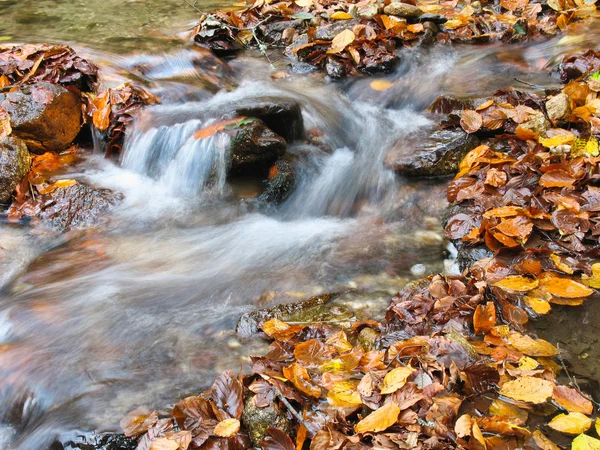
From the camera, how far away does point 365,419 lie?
2311mm

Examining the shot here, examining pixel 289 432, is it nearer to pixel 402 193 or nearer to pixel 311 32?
pixel 402 193

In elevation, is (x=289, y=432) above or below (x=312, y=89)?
below

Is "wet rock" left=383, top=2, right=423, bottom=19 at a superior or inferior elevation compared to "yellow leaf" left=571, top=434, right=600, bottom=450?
superior

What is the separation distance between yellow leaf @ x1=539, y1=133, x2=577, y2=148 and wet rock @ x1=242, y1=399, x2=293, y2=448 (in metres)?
3.11

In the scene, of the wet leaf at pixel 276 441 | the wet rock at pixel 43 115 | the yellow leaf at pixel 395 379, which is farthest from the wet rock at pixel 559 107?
the wet rock at pixel 43 115

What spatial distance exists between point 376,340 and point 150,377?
4.35ft

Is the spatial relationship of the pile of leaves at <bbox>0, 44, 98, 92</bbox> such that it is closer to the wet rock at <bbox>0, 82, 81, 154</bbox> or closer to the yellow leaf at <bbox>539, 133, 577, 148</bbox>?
the wet rock at <bbox>0, 82, 81, 154</bbox>

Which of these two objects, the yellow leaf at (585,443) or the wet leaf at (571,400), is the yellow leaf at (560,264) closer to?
the wet leaf at (571,400)

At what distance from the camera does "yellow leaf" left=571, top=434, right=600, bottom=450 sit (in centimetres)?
211

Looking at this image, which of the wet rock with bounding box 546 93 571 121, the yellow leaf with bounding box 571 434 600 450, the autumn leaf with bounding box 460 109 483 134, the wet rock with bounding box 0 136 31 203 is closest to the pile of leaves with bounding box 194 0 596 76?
the autumn leaf with bounding box 460 109 483 134

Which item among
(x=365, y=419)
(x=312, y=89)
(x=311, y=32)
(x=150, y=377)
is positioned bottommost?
(x=150, y=377)

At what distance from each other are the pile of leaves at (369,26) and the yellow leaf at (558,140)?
2.79m

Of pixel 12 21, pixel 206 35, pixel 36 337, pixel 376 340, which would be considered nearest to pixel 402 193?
pixel 376 340

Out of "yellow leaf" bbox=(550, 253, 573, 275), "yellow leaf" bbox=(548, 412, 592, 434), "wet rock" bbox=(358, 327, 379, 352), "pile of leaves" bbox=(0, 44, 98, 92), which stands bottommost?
"wet rock" bbox=(358, 327, 379, 352)
